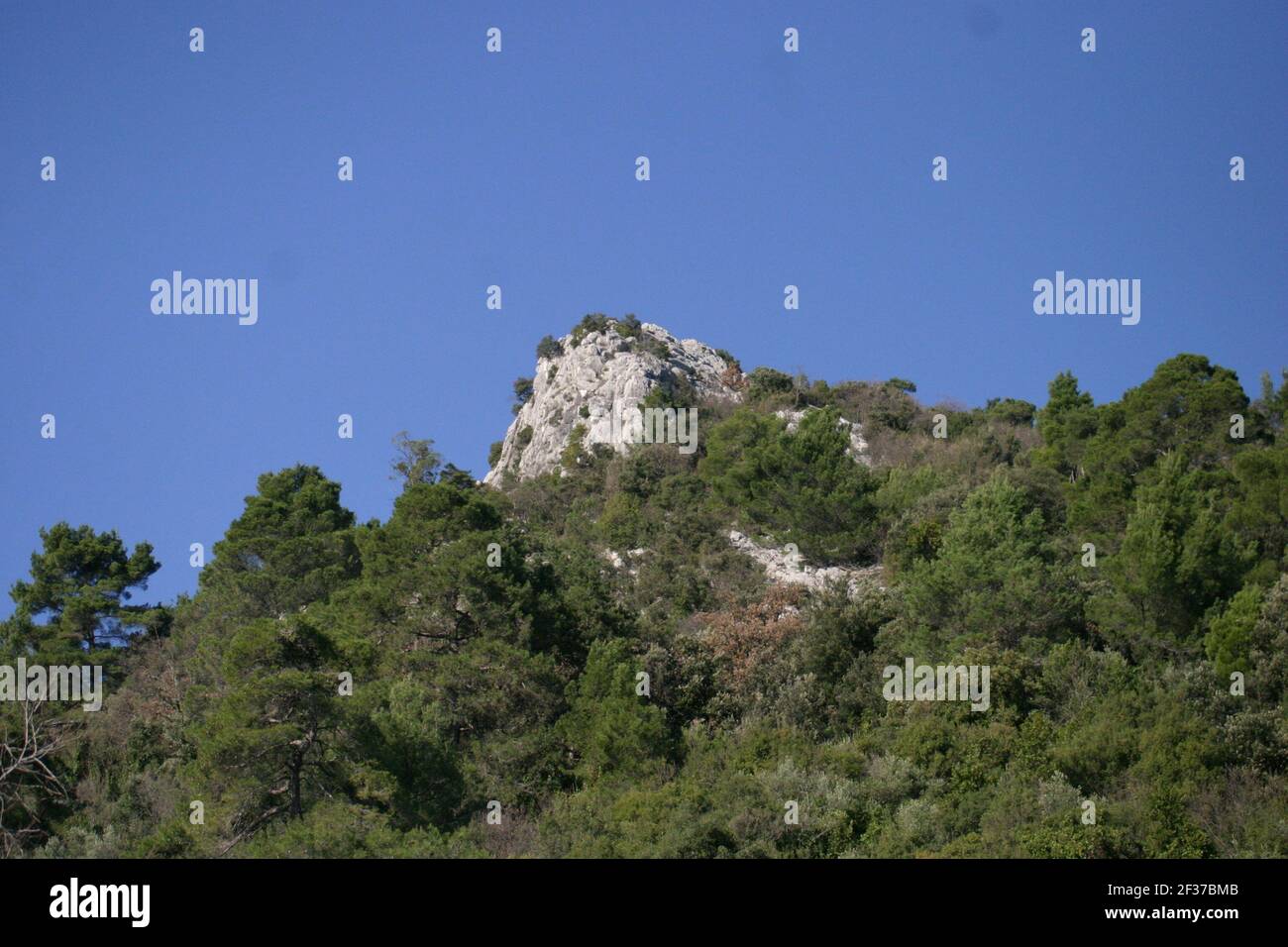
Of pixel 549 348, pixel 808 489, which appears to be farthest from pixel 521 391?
pixel 808 489

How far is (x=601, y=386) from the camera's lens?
6606 cm

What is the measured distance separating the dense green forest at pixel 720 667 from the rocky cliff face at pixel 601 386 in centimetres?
1250

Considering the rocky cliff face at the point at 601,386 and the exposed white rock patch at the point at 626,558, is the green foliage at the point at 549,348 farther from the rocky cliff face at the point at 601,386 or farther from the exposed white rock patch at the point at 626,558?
the exposed white rock patch at the point at 626,558

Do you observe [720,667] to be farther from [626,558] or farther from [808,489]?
[626,558]

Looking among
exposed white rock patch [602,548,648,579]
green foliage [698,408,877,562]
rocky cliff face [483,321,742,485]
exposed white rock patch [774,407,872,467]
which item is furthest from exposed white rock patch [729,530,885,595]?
rocky cliff face [483,321,742,485]

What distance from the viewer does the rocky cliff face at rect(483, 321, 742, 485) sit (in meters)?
64.0

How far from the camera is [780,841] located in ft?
91.4

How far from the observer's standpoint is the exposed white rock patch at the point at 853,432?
55662 mm

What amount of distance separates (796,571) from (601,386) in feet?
76.6

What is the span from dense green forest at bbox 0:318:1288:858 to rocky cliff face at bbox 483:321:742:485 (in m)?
12.5

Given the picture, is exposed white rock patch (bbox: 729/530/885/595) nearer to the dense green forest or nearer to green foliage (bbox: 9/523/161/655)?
the dense green forest
